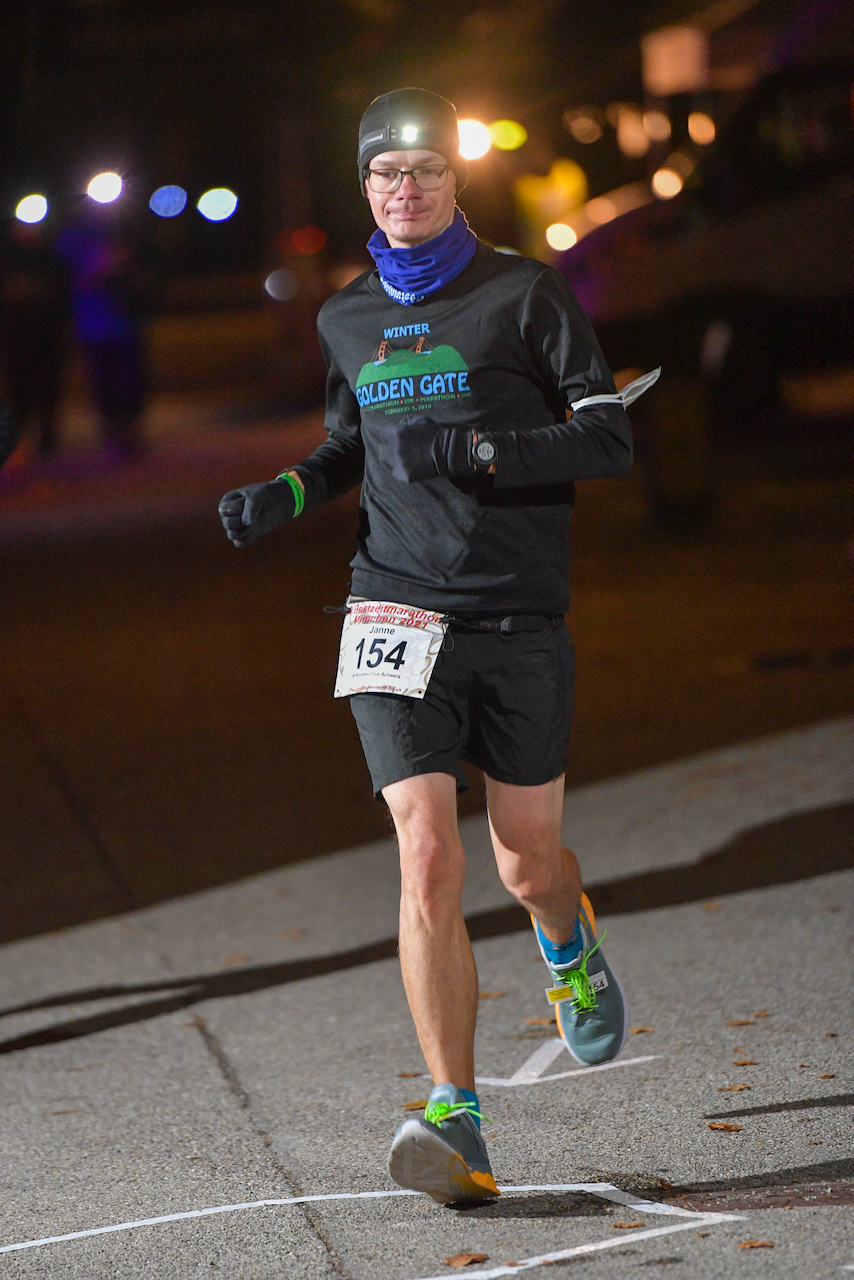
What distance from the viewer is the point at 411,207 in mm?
4133

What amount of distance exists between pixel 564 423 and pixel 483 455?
26 centimetres

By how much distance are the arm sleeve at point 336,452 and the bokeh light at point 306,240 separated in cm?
2412

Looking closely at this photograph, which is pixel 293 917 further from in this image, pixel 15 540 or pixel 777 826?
pixel 15 540

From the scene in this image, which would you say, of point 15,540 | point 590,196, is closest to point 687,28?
point 590,196

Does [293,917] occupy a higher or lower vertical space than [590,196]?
lower

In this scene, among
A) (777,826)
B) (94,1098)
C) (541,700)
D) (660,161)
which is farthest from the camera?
(660,161)

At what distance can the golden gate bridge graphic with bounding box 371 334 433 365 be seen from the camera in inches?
161

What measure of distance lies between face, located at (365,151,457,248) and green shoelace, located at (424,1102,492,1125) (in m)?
1.88

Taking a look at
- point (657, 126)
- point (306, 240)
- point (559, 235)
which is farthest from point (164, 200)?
point (657, 126)

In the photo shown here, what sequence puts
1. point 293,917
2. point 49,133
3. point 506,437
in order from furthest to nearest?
point 49,133
point 293,917
point 506,437

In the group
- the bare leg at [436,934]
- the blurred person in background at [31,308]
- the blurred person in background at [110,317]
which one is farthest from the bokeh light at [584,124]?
the bare leg at [436,934]

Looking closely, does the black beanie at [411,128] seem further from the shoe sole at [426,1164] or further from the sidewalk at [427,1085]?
the sidewalk at [427,1085]

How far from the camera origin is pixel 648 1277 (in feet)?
11.4

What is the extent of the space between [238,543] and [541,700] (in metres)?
0.78
